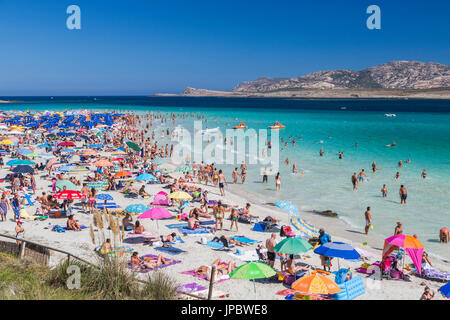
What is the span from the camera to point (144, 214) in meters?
13.0

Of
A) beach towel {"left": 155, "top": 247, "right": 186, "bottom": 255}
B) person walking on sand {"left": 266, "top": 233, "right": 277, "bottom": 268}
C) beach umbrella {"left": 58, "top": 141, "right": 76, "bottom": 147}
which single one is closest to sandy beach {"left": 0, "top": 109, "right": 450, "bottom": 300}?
beach towel {"left": 155, "top": 247, "right": 186, "bottom": 255}

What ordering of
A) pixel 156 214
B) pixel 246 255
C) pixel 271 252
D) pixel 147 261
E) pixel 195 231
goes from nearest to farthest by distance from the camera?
pixel 147 261, pixel 271 252, pixel 246 255, pixel 156 214, pixel 195 231

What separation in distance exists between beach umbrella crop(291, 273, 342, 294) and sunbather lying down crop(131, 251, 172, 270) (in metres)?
4.22

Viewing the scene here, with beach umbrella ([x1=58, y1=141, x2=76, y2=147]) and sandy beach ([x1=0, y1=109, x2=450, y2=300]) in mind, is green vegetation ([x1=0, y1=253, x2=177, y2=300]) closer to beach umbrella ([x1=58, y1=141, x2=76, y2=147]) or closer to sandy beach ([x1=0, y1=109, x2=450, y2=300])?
sandy beach ([x1=0, y1=109, x2=450, y2=300])

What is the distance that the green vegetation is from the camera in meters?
5.98

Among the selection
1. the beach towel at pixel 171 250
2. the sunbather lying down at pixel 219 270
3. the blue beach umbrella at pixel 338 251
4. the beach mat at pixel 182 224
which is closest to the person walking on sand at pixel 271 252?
the sunbather lying down at pixel 219 270

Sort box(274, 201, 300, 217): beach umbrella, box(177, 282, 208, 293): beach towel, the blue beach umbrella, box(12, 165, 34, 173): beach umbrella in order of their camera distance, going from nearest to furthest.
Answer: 1. box(177, 282, 208, 293): beach towel
2. the blue beach umbrella
3. box(274, 201, 300, 217): beach umbrella
4. box(12, 165, 34, 173): beach umbrella

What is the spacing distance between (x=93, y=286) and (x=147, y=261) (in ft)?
14.5

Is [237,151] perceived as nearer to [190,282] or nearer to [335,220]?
[335,220]

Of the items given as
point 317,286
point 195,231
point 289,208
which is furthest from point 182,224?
point 317,286

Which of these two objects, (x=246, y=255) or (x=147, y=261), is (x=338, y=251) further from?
(x=147, y=261)

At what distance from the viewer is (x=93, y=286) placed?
6289 millimetres
